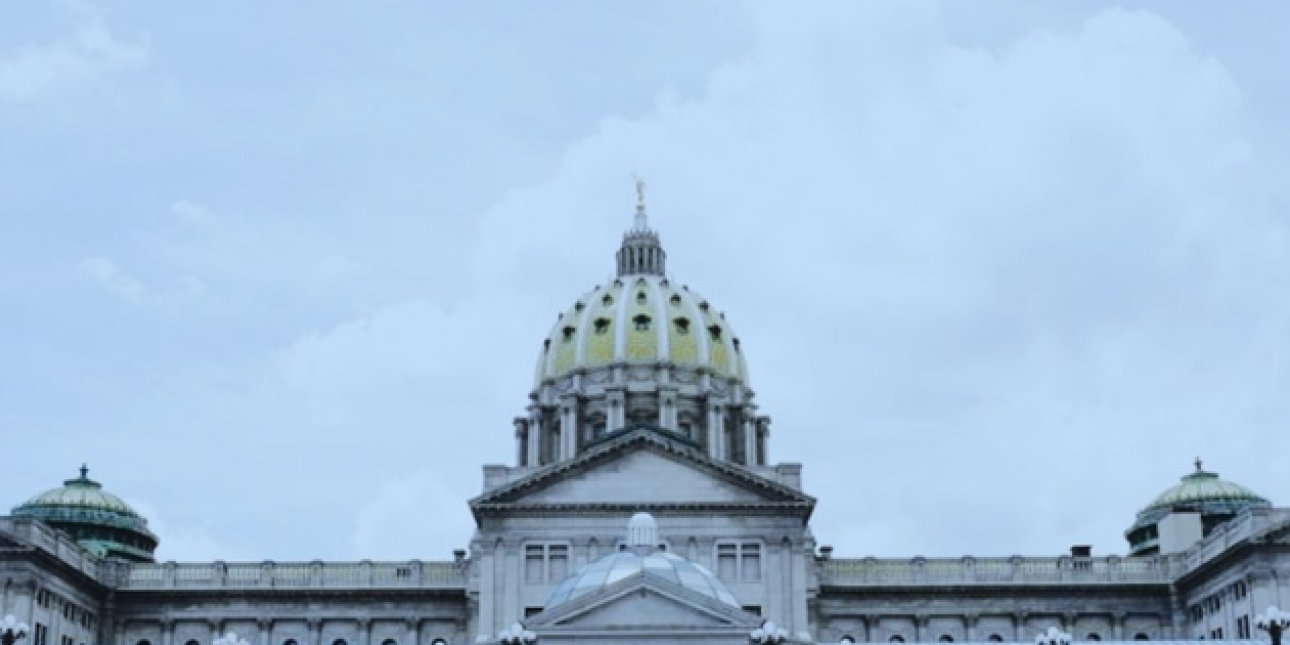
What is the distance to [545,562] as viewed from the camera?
401 feet

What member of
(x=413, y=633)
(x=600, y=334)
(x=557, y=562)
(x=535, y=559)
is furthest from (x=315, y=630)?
(x=600, y=334)

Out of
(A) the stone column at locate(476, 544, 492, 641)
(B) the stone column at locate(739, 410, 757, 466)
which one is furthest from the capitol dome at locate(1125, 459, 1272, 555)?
(A) the stone column at locate(476, 544, 492, 641)

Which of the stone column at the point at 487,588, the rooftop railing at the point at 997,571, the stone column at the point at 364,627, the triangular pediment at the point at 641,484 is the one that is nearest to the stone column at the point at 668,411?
the rooftop railing at the point at 997,571

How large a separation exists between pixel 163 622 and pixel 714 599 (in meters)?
57.6

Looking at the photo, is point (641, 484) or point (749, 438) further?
point (749, 438)

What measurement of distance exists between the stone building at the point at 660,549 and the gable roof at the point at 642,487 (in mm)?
112

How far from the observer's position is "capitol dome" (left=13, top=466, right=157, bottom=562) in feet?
458

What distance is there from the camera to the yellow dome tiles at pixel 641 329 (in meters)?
159

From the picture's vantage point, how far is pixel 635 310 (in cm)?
16188

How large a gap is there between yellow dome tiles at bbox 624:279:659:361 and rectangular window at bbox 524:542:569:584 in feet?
125

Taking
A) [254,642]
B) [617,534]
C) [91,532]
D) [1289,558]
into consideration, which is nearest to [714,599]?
[617,534]

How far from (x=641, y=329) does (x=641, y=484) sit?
126ft

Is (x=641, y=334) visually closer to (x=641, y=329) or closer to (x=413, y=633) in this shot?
(x=641, y=329)

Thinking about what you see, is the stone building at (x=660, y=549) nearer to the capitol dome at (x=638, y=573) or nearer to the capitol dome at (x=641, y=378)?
the capitol dome at (x=641, y=378)
